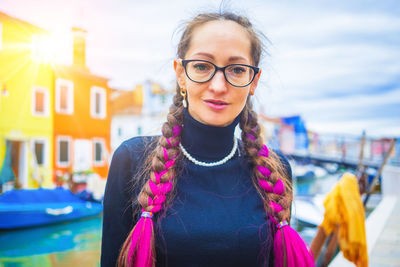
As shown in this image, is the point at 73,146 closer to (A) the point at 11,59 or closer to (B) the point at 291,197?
(A) the point at 11,59

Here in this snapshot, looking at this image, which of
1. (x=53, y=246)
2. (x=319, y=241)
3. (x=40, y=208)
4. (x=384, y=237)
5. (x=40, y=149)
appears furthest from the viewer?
(x=40, y=149)

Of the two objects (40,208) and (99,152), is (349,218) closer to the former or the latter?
(40,208)

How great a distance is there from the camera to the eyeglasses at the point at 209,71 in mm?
783

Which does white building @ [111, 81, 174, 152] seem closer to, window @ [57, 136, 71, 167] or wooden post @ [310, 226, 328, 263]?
window @ [57, 136, 71, 167]

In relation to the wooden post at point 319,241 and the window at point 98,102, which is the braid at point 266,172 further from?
the window at point 98,102

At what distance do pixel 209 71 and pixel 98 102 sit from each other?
7.79 m

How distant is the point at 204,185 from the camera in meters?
0.82

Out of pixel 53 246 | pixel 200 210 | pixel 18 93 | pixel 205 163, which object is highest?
pixel 18 93

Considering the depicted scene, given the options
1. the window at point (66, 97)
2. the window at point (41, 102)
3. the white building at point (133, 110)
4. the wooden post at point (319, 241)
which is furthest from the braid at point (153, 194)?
the white building at point (133, 110)

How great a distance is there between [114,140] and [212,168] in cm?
1440

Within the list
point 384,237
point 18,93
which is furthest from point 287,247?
point 18,93

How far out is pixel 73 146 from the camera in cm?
699

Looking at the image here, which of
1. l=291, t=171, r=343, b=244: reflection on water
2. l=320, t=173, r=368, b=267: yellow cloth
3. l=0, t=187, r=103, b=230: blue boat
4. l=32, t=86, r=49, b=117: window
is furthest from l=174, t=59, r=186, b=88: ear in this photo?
l=291, t=171, r=343, b=244: reflection on water

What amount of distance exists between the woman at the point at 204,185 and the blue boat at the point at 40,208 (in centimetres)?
431
